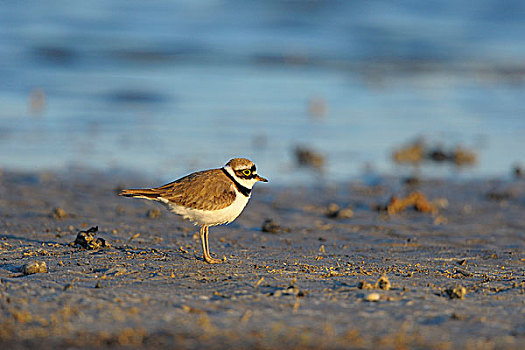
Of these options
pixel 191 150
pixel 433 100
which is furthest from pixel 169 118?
pixel 433 100

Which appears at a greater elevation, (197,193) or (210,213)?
(197,193)

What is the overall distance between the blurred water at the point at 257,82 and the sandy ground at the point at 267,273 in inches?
88.7

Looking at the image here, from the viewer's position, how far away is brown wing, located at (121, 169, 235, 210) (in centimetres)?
638

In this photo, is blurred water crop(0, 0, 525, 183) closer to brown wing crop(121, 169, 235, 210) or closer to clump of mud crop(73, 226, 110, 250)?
clump of mud crop(73, 226, 110, 250)

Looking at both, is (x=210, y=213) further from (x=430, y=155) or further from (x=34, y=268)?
(x=430, y=155)

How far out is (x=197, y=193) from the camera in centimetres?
643

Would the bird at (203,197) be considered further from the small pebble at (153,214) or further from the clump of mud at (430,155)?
the clump of mud at (430,155)

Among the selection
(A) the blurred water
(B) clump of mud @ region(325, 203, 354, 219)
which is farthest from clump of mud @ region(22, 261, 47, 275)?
(A) the blurred water

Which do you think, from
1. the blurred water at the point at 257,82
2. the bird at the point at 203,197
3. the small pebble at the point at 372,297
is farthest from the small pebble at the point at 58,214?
the small pebble at the point at 372,297

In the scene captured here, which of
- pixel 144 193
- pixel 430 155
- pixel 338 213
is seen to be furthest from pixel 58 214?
pixel 430 155

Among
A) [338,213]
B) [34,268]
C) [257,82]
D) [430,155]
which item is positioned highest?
[257,82]

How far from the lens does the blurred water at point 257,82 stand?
42.5 feet

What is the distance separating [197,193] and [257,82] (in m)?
14.8

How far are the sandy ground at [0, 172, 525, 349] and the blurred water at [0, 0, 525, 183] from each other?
2252 mm
